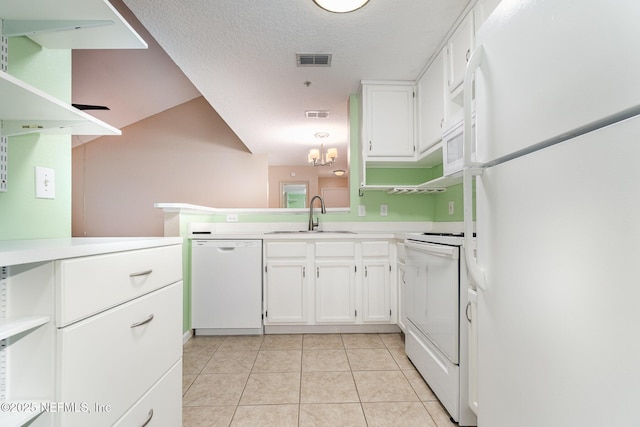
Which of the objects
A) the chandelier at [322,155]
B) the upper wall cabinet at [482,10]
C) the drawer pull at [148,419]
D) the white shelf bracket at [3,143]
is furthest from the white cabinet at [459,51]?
the chandelier at [322,155]

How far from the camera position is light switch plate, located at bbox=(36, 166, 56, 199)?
1136mm

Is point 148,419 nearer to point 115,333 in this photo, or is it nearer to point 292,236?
point 115,333

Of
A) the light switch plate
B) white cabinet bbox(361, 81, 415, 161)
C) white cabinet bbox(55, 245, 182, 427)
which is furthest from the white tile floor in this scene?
white cabinet bbox(361, 81, 415, 161)

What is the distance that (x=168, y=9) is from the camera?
1.81 m

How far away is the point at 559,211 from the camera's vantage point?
59cm

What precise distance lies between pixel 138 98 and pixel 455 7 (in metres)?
4.36

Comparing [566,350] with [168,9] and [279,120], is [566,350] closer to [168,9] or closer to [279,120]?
[168,9]

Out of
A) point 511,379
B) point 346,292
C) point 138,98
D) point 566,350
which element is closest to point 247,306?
point 346,292

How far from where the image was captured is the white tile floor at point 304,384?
1422 mm

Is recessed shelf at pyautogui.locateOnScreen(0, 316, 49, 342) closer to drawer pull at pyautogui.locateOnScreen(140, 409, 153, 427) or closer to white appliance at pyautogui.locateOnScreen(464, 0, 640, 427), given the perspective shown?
drawer pull at pyautogui.locateOnScreen(140, 409, 153, 427)

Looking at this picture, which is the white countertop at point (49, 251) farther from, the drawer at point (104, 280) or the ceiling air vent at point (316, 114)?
the ceiling air vent at point (316, 114)

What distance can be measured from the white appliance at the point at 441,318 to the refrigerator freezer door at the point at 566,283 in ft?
1.76

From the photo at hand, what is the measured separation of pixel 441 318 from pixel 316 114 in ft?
9.45

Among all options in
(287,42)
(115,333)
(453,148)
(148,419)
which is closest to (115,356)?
(115,333)
